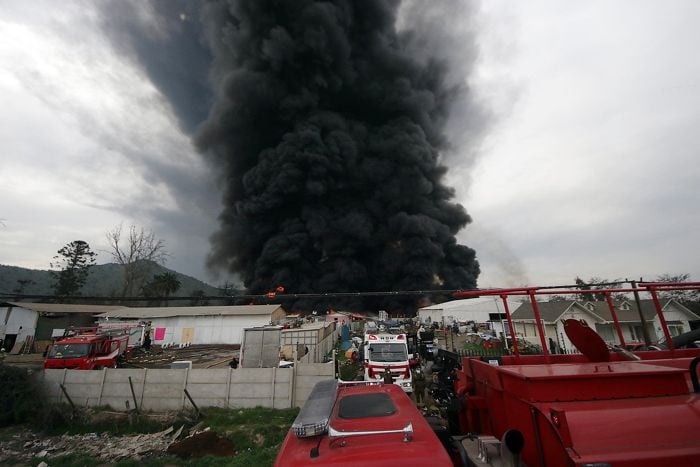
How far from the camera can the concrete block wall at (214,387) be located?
11781 mm

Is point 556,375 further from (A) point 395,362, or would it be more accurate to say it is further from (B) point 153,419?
(B) point 153,419

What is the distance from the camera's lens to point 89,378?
12812mm

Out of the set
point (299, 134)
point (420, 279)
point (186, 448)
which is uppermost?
point (299, 134)

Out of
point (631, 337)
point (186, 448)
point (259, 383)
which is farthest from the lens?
point (631, 337)

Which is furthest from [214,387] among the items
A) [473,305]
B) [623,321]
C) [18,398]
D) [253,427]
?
[473,305]

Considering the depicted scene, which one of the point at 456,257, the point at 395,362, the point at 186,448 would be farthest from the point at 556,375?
the point at 456,257

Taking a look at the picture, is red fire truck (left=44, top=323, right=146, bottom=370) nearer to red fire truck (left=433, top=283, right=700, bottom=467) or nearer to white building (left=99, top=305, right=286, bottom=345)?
white building (left=99, top=305, right=286, bottom=345)

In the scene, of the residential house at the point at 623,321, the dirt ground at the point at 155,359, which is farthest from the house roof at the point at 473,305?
the dirt ground at the point at 155,359

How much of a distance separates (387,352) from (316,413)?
36.7 feet

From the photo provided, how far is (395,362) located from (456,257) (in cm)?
4336

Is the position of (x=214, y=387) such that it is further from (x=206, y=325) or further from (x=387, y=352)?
(x=206, y=325)

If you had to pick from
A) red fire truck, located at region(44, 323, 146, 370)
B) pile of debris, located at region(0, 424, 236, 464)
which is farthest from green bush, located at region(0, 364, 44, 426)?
red fire truck, located at region(44, 323, 146, 370)

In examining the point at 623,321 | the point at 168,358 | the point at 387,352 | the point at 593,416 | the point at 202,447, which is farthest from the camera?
the point at 623,321

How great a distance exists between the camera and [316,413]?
9.69 ft
